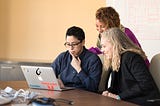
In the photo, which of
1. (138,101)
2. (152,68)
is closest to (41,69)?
(138,101)

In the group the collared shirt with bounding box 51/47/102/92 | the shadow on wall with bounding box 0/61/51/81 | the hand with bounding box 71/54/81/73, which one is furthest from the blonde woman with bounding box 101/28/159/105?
the shadow on wall with bounding box 0/61/51/81

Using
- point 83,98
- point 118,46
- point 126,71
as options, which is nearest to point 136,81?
point 126,71

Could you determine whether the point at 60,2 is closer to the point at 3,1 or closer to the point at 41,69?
the point at 3,1

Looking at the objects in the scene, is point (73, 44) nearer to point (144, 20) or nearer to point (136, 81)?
point (136, 81)

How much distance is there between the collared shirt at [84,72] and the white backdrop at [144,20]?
1.13 m

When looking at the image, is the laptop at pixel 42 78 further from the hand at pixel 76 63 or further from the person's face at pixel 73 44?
the person's face at pixel 73 44

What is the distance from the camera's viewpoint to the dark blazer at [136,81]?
226cm

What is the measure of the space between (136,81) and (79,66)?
0.60m

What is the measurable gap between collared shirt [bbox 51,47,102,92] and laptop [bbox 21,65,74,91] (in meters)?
0.32

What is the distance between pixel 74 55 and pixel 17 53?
183 cm

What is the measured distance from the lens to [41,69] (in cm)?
230

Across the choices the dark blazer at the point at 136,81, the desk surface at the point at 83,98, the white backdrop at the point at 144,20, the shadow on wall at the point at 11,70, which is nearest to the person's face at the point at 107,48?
the dark blazer at the point at 136,81

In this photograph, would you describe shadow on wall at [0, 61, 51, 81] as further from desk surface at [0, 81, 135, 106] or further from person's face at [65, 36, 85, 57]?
desk surface at [0, 81, 135, 106]

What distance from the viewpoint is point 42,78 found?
92.4 inches
